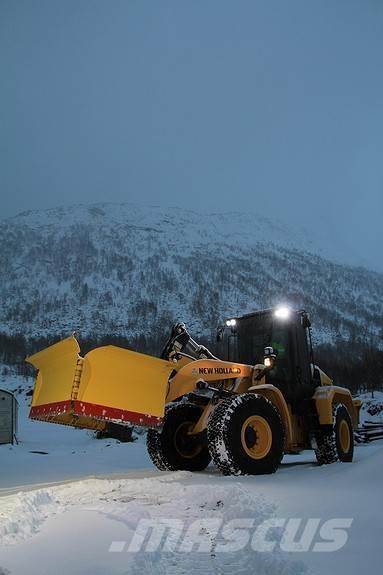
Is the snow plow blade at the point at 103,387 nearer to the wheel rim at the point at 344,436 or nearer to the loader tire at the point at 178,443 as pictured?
the loader tire at the point at 178,443

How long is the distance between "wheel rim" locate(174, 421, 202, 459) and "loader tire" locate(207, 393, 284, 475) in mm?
1904

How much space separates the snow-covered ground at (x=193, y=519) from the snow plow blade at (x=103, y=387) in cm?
93

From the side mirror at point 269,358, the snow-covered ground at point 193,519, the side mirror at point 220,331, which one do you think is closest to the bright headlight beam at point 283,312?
the side mirror at point 269,358

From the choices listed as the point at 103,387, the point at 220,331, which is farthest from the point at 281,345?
the point at 103,387

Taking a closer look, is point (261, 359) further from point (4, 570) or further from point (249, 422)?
point (4, 570)

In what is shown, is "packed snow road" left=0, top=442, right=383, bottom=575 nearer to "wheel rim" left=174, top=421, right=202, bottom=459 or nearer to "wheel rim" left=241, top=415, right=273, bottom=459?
"wheel rim" left=241, top=415, right=273, bottom=459

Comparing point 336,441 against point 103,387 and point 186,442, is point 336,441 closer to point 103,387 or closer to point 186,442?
point 186,442

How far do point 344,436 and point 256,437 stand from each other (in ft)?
9.75

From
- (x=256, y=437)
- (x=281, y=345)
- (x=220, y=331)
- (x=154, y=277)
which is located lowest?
(x=256, y=437)

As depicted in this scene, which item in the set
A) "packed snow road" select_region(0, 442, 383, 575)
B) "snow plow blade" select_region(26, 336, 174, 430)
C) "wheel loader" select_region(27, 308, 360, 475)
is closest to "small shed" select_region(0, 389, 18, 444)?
"wheel loader" select_region(27, 308, 360, 475)

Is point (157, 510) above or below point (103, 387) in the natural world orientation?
below

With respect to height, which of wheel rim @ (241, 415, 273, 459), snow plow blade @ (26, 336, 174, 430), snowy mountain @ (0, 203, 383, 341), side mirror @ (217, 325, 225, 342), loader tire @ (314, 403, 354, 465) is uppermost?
snowy mountain @ (0, 203, 383, 341)

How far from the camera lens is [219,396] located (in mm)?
9031

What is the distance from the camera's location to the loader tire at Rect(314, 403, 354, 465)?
9.98 metres
